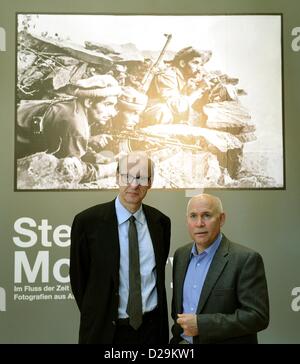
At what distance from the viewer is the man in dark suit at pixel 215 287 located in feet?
7.27

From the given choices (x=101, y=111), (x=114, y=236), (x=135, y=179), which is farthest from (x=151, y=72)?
(x=114, y=236)

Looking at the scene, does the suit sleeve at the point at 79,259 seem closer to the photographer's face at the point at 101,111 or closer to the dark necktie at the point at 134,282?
the dark necktie at the point at 134,282

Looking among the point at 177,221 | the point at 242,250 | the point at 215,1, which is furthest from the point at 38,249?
the point at 215,1

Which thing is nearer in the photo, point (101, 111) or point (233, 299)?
point (233, 299)

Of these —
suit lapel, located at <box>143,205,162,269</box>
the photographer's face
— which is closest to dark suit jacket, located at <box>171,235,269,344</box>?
suit lapel, located at <box>143,205,162,269</box>

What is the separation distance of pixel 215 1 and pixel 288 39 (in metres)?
0.51

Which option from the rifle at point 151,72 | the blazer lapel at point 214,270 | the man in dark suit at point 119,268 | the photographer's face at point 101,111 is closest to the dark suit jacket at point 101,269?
the man in dark suit at point 119,268

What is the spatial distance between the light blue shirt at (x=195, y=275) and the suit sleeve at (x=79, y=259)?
1.84 feet

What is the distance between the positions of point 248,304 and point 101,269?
0.78 metres

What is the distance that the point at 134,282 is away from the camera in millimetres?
2564

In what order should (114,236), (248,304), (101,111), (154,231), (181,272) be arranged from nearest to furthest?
1. (248,304)
2. (181,272)
3. (114,236)
4. (154,231)
5. (101,111)

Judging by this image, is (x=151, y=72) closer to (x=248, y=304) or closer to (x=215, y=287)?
(x=215, y=287)

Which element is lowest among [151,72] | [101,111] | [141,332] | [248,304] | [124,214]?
[141,332]

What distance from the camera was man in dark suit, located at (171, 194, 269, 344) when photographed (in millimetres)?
2215
